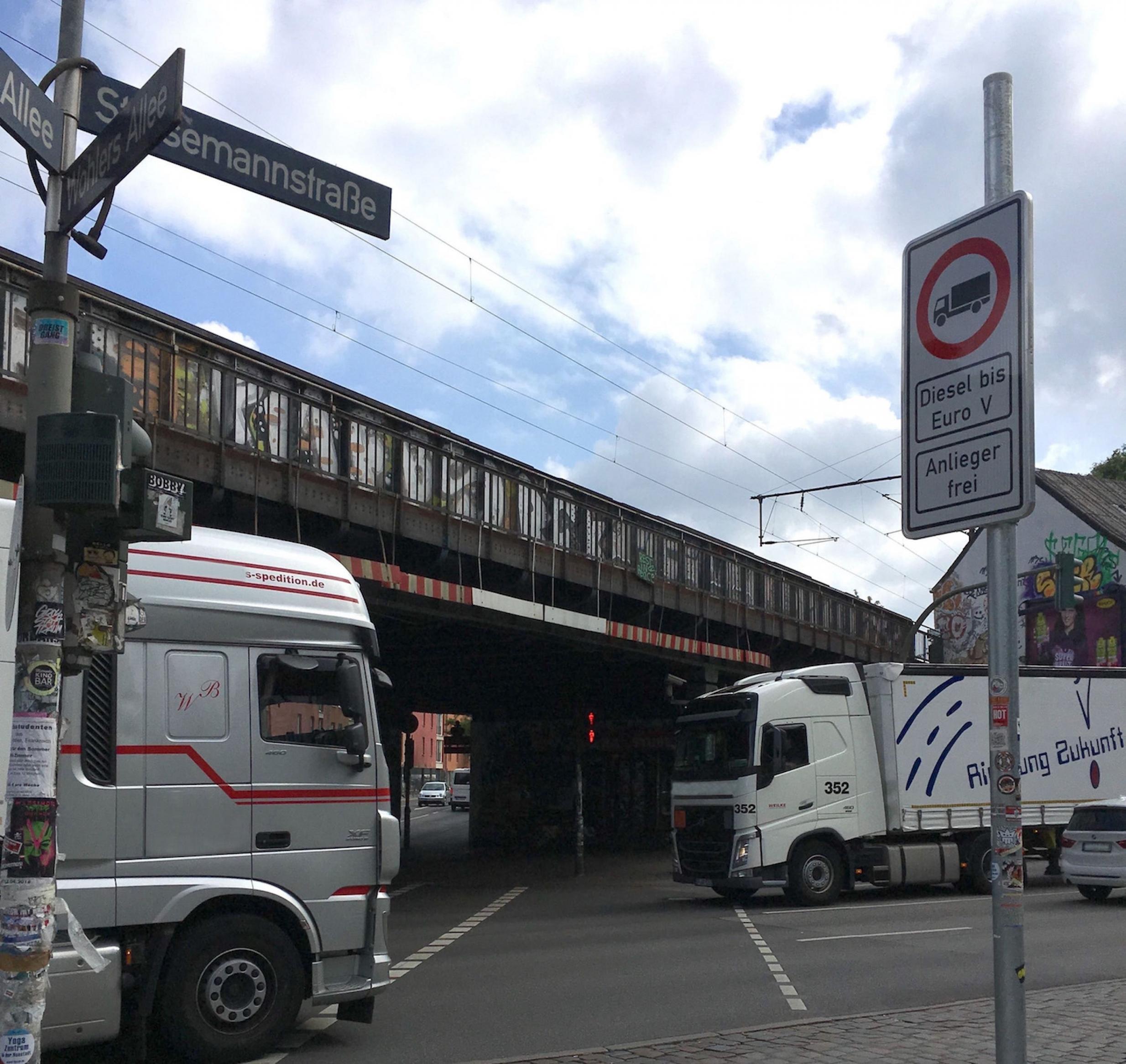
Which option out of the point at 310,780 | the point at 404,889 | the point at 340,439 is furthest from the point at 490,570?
the point at 310,780

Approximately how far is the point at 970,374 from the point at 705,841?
54.0 ft

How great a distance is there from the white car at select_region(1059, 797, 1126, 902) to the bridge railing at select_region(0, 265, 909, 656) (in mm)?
9452

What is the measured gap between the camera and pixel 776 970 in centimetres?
1191

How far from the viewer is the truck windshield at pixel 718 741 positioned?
63.4 feet

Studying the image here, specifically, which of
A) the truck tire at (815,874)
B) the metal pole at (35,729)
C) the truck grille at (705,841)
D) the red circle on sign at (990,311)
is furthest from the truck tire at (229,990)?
the truck tire at (815,874)

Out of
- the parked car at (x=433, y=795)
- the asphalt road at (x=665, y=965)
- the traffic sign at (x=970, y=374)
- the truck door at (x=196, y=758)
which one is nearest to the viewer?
the traffic sign at (x=970, y=374)

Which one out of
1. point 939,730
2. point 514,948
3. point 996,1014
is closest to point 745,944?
point 514,948

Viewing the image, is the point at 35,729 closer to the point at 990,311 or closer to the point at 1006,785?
the point at 1006,785

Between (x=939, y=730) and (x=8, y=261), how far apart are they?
15.1m

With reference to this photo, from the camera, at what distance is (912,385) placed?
442 centimetres

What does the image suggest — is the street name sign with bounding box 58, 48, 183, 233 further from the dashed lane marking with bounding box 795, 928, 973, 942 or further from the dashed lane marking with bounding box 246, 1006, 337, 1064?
the dashed lane marking with bounding box 795, 928, 973, 942

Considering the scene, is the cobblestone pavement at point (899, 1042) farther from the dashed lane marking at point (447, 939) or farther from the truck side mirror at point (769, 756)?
the truck side mirror at point (769, 756)

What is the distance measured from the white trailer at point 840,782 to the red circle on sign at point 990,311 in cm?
1531

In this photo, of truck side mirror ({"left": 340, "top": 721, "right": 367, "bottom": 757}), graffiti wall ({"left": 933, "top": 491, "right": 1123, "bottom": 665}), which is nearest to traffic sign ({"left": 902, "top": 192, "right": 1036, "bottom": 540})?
truck side mirror ({"left": 340, "top": 721, "right": 367, "bottom": 757})
